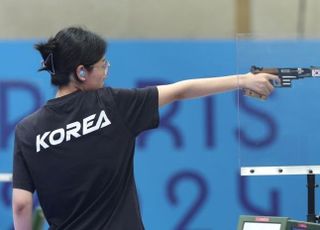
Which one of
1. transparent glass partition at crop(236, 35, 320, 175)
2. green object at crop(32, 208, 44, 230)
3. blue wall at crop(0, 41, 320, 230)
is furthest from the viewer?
blue wall at crop(0, 41, 320, 230)

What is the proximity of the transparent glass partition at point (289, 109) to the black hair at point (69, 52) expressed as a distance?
33.6 inches

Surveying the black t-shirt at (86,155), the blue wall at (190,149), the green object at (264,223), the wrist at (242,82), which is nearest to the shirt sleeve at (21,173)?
the black t-shirt at (86,155)

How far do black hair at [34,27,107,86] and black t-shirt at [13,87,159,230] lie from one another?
0.28ft

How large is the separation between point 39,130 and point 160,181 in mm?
1715

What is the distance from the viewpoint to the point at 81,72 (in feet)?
5.38

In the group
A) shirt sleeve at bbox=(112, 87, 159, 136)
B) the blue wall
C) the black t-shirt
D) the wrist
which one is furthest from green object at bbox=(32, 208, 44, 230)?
the blue wall

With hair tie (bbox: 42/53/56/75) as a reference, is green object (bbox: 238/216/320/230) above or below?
below

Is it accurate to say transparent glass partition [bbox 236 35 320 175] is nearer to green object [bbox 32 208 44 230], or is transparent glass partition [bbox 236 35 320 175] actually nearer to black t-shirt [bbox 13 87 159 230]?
black t-shirt [bbox 13 87 159 230]

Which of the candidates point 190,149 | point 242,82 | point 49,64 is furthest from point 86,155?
point 190,149

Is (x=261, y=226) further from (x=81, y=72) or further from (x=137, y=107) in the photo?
(x=81, y=72)

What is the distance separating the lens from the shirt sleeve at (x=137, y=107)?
5.35ft

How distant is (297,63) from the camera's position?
2.31m

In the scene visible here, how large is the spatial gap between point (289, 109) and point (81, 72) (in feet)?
3.66

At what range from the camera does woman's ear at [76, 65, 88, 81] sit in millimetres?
1632
